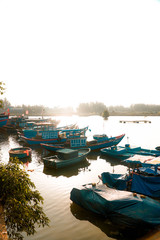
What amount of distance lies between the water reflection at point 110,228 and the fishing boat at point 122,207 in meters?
0.35

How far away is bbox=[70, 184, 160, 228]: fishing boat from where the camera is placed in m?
9.74

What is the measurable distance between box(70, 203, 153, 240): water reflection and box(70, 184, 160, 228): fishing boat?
13.9 inches

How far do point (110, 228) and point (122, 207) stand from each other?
1.76 meters

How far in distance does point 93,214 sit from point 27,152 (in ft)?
63.2

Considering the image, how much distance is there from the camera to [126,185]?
573 inches

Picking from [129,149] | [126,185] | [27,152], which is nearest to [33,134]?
[27,152]

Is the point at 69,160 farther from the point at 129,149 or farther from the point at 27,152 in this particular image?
the point at 129,149

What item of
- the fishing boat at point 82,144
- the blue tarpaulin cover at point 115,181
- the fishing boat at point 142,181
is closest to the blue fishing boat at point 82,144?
the fishing boat at point 82,144

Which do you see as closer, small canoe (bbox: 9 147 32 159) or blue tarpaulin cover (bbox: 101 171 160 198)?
blue tarpaulin cover (bbox: 101 171 160 198)

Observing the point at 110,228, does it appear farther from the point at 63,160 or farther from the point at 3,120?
the point at 3,120

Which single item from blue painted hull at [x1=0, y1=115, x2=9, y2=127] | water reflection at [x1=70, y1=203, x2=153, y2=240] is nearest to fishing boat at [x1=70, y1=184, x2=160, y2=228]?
water reflection at [x1=70, y1=203, x2=153, y2=240]

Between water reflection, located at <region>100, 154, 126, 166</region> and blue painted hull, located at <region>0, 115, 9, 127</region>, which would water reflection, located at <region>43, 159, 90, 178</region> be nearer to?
water reflection, located at <region>100, 154, 126, 166</region>

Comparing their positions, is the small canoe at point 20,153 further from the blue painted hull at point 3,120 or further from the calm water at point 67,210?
the blue painted hull at point 3,120

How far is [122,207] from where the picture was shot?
1025 centimetres
